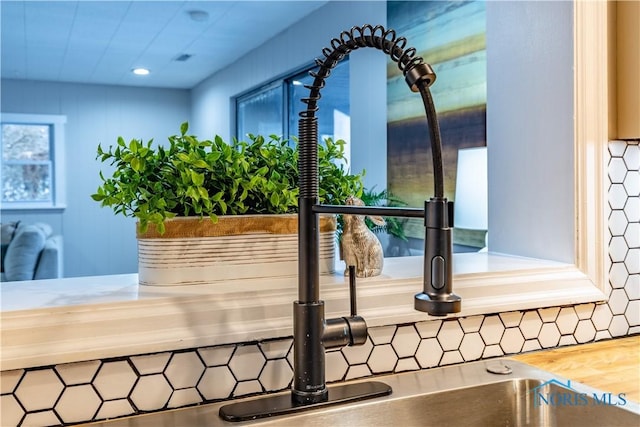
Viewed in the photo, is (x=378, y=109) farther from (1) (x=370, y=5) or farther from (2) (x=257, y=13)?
(2) (x=257, y=13)

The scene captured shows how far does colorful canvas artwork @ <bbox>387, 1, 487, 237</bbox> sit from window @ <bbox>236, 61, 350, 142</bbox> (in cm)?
46

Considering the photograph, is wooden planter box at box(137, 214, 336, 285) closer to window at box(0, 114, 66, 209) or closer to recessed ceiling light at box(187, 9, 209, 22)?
recessed ceiling light at box(187, 9, 209, 22)

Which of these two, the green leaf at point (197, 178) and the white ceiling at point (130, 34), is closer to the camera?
the green leaf at point (197, 178)

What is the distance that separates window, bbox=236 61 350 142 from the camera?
3.55m

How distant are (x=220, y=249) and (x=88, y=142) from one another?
6061 millimetres

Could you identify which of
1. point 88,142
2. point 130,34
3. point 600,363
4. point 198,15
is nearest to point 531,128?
point 600,363

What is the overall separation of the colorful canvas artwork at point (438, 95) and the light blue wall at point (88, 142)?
159 inches

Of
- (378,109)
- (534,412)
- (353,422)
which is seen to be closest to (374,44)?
(353,422)

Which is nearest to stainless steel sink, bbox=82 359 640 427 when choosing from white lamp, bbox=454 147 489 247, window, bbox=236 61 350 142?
white lamp, bbox=454 147 489 247

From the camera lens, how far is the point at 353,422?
749 mm

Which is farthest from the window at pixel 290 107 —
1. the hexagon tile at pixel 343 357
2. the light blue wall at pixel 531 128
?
the hexagon tile at pixel 343 357

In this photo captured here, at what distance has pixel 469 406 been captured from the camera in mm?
835

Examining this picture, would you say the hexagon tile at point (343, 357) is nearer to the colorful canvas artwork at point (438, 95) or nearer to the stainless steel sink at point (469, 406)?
the stainless steel sink at point (469, 406)

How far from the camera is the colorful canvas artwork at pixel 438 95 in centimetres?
249
